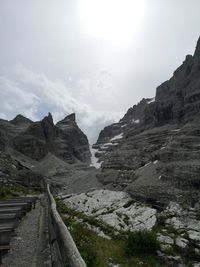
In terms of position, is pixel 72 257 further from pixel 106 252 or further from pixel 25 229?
pixel 106 252

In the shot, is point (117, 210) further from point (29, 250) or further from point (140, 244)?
point (29, 250)

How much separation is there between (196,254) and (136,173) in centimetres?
8485

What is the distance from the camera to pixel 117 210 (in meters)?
63.8

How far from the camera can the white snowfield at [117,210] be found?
49.5 m

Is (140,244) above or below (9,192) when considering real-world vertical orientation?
below

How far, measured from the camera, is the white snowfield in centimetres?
4950

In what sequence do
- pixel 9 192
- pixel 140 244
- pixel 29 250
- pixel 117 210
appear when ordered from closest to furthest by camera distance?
pixel 29 250
pixel 140 244
pixel 9 192
pixel 117 210

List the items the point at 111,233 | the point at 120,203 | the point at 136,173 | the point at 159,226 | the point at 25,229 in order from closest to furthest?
the point at 25,229, the point at 111,233, the point at 159,226, the point at 120,203, the point at 136,173

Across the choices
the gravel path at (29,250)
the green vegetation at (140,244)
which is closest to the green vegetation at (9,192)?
the green vegetation at (140,244)

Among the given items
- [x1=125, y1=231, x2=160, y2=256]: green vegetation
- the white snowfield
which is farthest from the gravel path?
the white snowfield

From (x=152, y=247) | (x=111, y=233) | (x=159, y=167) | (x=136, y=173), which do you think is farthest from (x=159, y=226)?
(x=136, y=173)

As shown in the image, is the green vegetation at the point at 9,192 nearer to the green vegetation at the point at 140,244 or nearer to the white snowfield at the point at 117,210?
the white snowfield at the point at 117,210

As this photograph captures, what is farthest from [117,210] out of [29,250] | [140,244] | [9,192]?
[29,250]

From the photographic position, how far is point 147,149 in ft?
495
